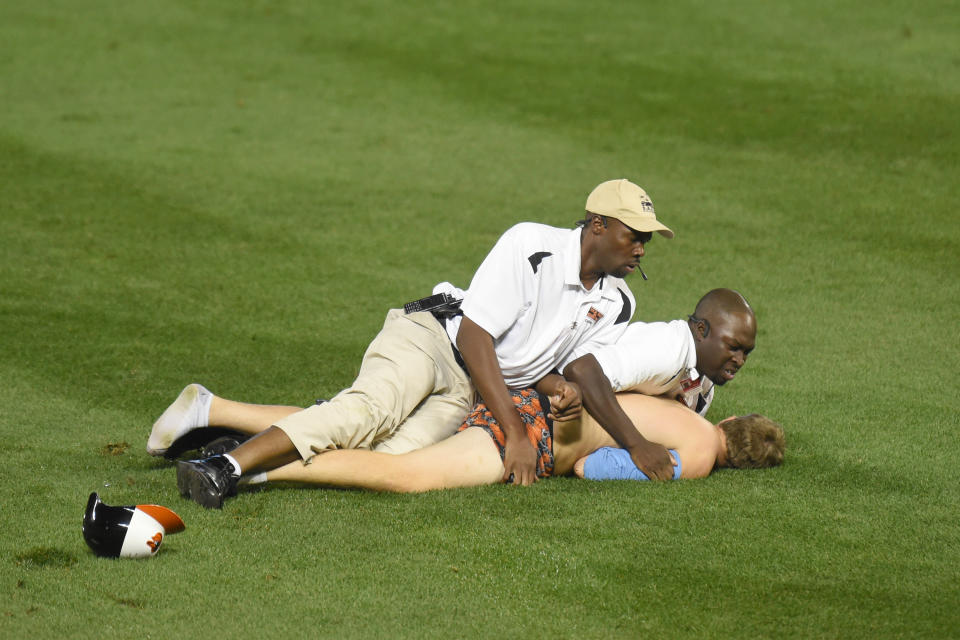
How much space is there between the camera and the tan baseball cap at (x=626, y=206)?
5.95 m

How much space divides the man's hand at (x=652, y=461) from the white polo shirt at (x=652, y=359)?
32cm

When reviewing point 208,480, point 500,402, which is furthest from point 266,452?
point 500,402

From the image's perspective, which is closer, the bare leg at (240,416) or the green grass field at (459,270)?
the green grass field at (459,270)

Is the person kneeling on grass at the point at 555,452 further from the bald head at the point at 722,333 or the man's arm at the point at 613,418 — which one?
the bald head at the point at 722,333

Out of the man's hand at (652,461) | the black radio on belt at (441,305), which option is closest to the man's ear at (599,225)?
the black radio on belt at (441,305)

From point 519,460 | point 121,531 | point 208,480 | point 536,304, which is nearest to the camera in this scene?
point 121,531

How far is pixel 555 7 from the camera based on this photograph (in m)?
17.8

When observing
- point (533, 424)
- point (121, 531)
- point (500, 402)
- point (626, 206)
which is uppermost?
point (626, 206)

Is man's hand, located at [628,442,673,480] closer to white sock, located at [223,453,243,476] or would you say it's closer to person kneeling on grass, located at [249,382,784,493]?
person kneeling on grass, located at [249,382,784,493]

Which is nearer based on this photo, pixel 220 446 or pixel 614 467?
pixel 614 467

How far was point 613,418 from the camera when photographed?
5816mm

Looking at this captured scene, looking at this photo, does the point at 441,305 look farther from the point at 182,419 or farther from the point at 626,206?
the point at 182,419

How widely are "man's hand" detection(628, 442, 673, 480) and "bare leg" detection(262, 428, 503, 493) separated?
66 centimetres

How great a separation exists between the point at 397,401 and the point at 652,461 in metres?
1.25
